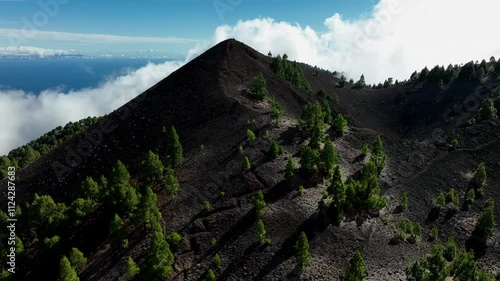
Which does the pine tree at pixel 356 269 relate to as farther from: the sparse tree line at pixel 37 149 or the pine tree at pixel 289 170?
the sparse tree line at pixel 37 149

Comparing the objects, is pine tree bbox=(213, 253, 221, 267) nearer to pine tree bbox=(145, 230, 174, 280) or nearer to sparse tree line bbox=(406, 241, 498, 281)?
pine tree bbox=(145, 230, 174, 280)

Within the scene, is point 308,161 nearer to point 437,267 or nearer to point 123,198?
point 437,267

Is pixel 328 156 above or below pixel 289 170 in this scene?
above

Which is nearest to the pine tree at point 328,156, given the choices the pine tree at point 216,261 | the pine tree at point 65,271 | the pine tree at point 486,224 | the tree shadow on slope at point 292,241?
the tree shadow on slope at point 292,241

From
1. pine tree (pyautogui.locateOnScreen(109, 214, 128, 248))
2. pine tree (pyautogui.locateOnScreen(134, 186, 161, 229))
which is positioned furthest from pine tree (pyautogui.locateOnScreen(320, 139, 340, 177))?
pine tree (pyautogui.locateOnScreen(109, 214, 128, 248))

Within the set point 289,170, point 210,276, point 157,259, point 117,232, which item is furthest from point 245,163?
point 157,259

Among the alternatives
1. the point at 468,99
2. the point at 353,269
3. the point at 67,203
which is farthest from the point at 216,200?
the point at 468,99
